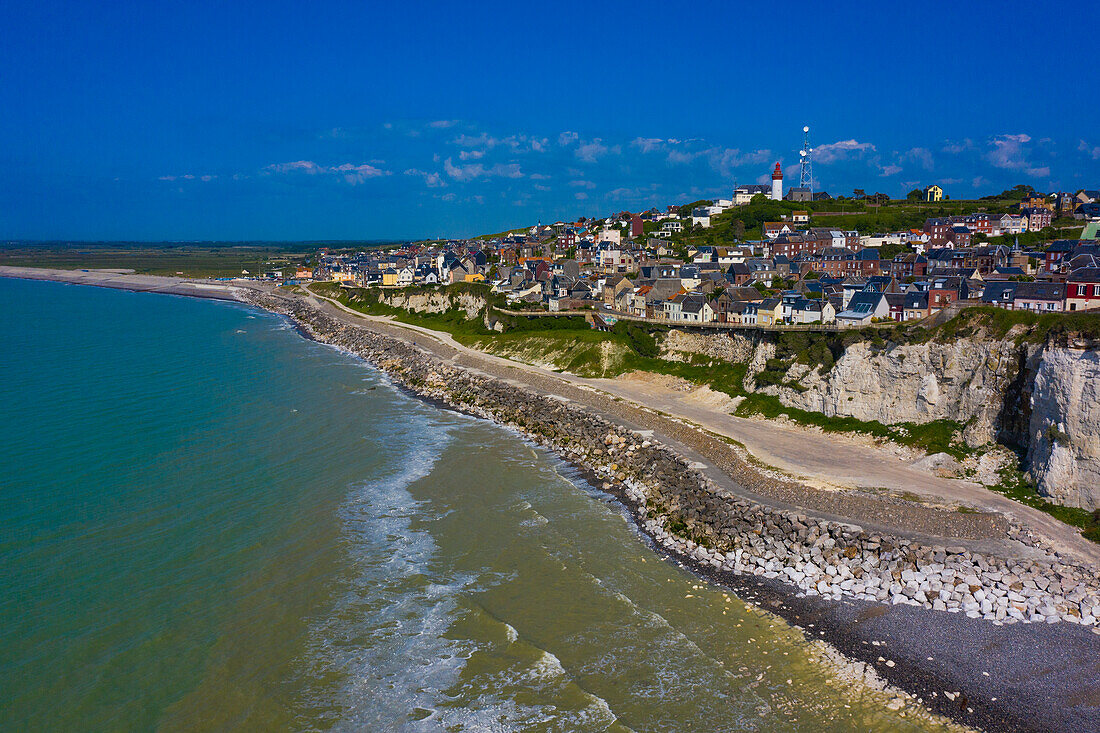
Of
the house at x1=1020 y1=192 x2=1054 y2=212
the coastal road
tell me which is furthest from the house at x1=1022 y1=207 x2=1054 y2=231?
the coastal road

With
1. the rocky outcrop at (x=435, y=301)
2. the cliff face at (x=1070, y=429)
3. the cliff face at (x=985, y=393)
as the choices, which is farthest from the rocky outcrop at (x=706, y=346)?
the rocky outcrop at (x=435, y=301)

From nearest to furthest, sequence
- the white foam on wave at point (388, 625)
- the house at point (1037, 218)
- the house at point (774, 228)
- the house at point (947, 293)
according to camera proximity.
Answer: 1. the white foam on wave at point (388, 625)
2. the house at point (947, 293)
3. the house at point (1037, 218)
4. the house at point (774, 228)

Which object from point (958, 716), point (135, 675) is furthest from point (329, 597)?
point (958, 716)

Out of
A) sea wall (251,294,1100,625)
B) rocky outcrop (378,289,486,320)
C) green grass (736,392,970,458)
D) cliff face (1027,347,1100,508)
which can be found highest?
rocky outcrop (378,289,486,320)

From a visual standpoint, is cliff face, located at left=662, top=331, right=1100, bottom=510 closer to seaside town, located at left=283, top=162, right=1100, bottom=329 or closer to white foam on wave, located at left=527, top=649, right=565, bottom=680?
seaside town, located at left=283, top=162, right=1100, bottom=329

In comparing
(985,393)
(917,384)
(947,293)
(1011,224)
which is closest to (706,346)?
(947,293)

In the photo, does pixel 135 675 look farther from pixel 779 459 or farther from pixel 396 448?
pixel 779 459

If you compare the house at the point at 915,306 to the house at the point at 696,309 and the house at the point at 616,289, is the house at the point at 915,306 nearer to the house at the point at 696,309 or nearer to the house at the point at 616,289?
the house at the point at 696,309
